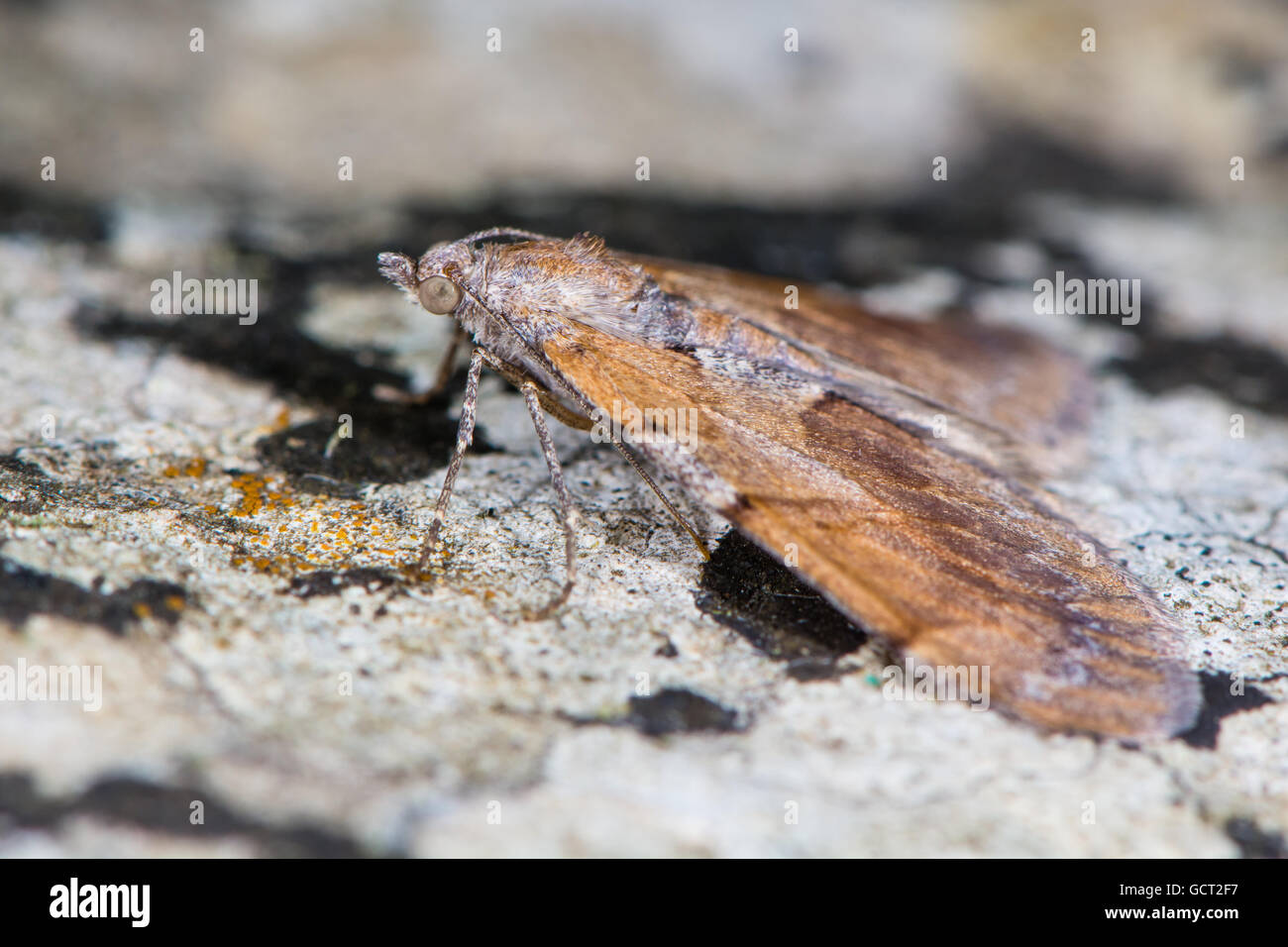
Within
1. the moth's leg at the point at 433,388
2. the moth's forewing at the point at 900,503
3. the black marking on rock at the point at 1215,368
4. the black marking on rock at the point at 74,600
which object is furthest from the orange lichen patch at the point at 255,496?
the black marking on rock at the point at 1215,368

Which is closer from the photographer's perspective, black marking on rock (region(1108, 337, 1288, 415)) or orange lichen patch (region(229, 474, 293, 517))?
orange lichen patch (region(229, 474, 293, 517))

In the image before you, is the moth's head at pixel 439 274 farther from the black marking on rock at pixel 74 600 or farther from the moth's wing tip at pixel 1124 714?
the moth's wing tip at pixel 1124 714

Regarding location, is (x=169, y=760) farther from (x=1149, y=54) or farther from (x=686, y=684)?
(x=1149, y=54)

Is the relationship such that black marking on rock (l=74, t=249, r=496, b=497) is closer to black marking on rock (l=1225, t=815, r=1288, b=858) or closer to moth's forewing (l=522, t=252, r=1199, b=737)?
moth's forewing (l=522, t=252, r=1199, b=737)

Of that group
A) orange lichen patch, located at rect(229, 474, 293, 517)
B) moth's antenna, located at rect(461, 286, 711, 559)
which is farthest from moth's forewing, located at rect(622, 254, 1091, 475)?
orange lichen patch, located at rect(229, 474, 293, 517)
